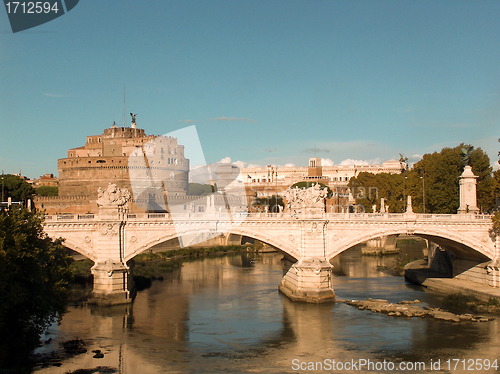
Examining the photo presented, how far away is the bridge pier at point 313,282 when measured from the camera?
32031mm

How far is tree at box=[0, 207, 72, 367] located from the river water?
1900mm

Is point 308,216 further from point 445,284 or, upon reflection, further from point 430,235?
point 445,284

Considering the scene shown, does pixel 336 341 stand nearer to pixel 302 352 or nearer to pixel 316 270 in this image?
pixel 302 352

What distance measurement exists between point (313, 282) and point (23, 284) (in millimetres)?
17427

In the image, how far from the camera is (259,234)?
1312 inches

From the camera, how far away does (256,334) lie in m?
27.0

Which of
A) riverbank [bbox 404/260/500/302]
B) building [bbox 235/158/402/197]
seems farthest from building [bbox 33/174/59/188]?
riverbank [bbox 404/260/500/302]

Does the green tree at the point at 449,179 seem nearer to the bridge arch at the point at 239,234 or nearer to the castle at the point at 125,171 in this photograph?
the bridge arch at the point at 239,234

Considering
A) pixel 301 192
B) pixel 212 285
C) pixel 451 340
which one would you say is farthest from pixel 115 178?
pixel 451 340

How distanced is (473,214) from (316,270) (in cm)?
1110

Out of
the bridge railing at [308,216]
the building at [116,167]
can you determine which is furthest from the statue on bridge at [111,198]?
the building at [116,167]

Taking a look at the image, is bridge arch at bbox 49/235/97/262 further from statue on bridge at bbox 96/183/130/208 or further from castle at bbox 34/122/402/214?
castle at bbox 34/122/402/214

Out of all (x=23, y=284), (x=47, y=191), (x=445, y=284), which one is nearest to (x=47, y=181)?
(x=47, y=191)

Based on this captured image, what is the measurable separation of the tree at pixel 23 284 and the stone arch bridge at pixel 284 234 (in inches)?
325
